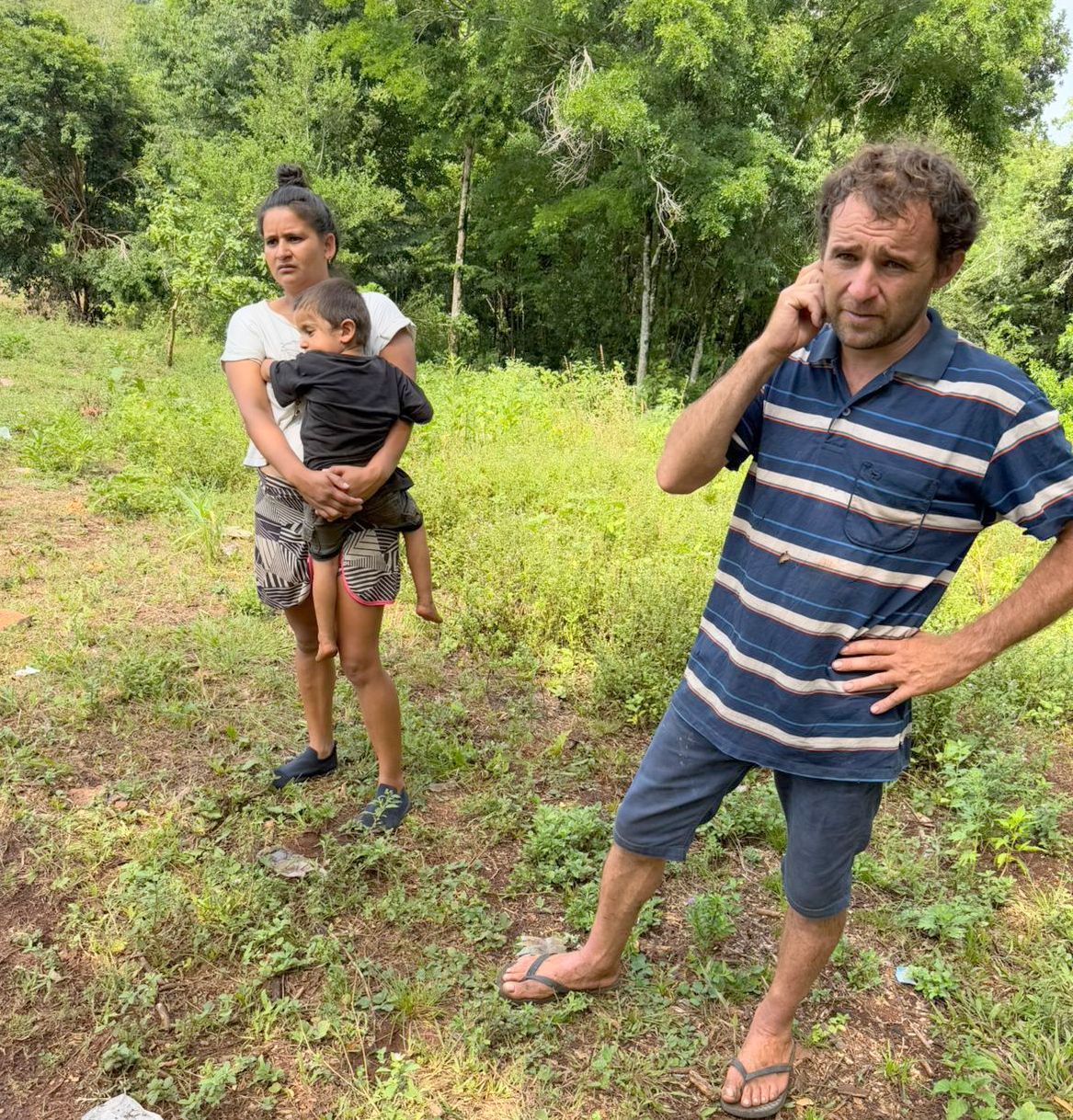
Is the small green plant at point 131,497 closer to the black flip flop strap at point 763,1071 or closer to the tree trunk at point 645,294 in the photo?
the black flip flop strap at point 763,1071

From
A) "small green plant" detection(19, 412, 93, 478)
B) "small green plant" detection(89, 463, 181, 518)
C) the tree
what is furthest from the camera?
the tree

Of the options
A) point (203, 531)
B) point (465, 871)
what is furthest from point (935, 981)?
point (203, 531)

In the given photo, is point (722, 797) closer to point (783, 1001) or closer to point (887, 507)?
point (783, 1001)

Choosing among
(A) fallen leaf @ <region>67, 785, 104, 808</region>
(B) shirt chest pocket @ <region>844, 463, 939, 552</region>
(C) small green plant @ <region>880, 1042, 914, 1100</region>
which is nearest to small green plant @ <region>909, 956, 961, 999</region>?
(C) small green plant @ <region>880, 1042, 914, 1100</region>

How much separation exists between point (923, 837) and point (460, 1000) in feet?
5.79

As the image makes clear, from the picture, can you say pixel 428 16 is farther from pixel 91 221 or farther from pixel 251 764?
pixel 251 764

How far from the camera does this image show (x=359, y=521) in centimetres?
246

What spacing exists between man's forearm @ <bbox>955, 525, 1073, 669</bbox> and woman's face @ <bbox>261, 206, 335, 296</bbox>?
2.04m

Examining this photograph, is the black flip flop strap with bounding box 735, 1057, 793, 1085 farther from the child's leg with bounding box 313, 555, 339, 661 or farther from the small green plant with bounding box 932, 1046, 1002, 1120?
the child's leg with bounding box 313, 555, 339, 661

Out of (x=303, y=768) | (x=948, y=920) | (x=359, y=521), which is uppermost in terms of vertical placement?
(x=359, y=521)

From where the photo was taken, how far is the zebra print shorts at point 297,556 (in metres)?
2.44

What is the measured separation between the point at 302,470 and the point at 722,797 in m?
1.45

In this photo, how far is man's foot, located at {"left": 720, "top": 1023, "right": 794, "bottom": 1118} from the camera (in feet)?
6.27

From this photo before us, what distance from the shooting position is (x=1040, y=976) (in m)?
2.28
